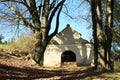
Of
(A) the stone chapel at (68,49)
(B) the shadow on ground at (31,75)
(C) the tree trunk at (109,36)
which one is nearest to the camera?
(B) the shadow on ground at (31,75)

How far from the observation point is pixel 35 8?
25.8 metres

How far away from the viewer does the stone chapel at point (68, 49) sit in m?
42.1

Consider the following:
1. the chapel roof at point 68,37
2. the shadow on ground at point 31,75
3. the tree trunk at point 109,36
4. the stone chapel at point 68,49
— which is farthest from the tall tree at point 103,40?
the chapel roof at point 68,37

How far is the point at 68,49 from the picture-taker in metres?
43.3

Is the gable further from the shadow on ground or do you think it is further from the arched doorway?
the shadow on ground

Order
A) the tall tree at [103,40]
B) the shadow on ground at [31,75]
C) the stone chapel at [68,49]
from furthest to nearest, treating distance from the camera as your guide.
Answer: the stone chapel at [68,49], the tall tree at [103,40], the shadow on ground at [31,75]

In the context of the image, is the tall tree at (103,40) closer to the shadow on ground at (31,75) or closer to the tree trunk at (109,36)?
the tree trunk at (109,36)

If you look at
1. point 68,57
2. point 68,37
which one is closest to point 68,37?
point 68,37

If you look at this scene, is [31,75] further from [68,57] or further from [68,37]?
[68,57]

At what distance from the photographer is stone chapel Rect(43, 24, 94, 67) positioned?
138ft

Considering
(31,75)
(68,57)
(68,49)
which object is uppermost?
(68,49)

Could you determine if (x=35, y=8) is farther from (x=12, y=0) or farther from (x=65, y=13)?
(x=65, y=13)

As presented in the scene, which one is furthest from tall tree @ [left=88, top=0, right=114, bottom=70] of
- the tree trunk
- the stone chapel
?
the stone chapel

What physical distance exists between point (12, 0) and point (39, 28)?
3.22 m
